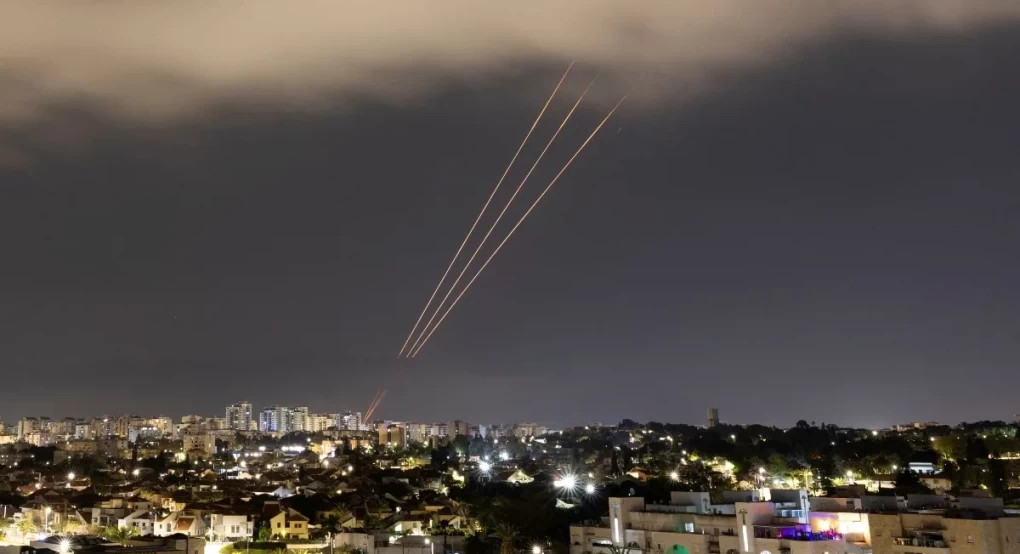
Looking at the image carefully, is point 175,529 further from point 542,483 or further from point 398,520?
point 542,483

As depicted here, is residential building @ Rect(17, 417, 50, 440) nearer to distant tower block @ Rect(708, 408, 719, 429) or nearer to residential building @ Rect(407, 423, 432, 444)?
residential building @ Rect(407, 423, 432, 444)

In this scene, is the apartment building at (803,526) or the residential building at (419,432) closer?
the apartment building at (803,526)

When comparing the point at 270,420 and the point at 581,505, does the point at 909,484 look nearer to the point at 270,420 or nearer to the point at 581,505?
the point at 581,505

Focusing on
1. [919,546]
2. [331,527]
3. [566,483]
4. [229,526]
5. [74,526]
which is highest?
[566,483]

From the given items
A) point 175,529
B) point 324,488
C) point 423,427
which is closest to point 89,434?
point 423,427

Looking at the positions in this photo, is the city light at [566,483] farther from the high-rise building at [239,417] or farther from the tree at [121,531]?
the high-rise building at [239,417]

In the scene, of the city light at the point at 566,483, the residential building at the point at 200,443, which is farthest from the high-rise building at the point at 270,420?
the city light at the point at 566,483

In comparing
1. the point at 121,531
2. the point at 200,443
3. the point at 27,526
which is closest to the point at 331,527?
the point at 121,531
